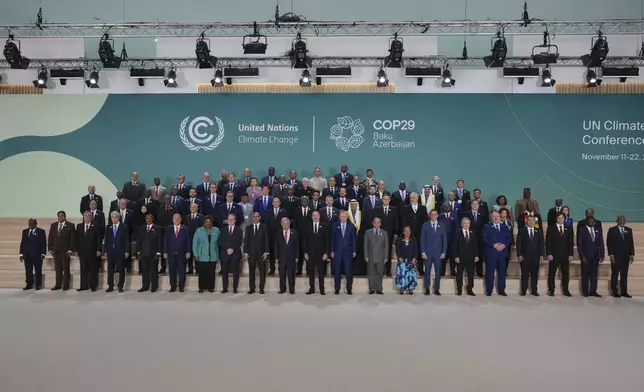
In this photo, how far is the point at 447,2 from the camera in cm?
1148

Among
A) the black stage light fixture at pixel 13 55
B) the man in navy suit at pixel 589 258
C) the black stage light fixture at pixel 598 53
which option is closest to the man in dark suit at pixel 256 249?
the man in navy suit at pixel 589 258

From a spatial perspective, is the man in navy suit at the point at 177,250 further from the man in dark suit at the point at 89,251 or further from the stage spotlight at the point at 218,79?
the stage spotlight at the point at 218,79

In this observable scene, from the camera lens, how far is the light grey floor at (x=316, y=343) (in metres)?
4.93

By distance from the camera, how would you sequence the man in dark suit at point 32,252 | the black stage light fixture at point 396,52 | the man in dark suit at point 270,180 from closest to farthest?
1. the man in dark suit at point 32,252
2. the black stage light fixture at point 396,52
3. the man in dark suit at point 270,180

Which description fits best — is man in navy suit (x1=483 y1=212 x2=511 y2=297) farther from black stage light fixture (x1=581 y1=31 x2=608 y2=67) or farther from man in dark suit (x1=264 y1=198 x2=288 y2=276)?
black stage light fixture (x1=581 y1=31 x2=608 y2=67)

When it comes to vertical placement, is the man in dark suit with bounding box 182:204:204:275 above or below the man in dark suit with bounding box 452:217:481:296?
above

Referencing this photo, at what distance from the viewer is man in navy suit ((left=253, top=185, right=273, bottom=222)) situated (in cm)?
972

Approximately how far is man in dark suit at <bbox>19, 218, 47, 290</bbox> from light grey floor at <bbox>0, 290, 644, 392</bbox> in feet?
1.83

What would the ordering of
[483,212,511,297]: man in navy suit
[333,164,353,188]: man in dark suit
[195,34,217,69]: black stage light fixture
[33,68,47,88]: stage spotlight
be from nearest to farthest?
[483,212,511,297]: man in navy suit
[195,34,217,69]: black stage light fixture
[333,164,353,188]: man in dark suit
[33,68,47,88]: stage spotlight

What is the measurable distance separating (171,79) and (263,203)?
4.45 m

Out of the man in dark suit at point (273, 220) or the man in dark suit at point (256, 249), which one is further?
the man in dark suit at point (273, 220)

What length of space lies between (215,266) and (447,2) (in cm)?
762

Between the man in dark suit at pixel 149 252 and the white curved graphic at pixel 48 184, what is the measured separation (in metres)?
4.94

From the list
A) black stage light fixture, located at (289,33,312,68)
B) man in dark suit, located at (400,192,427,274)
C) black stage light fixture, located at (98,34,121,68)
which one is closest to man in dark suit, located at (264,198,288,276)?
man in dark suit, located at (400,192,427,274)
